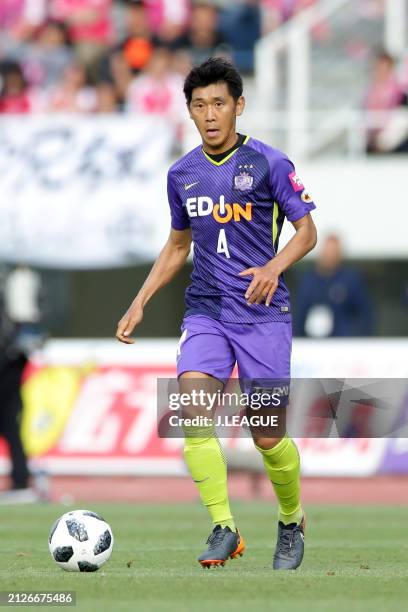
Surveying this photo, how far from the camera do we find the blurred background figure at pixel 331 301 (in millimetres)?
16547

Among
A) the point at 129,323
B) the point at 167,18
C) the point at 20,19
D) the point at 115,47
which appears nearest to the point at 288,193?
the point at 129,323

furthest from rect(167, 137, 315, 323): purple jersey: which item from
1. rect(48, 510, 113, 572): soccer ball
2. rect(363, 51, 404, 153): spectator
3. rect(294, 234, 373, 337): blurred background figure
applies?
rect(363, 51, 404, 153): spectator

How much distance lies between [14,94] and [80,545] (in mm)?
13153

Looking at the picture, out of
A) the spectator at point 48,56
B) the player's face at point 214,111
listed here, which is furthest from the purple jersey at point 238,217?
the spectator at point 48,56

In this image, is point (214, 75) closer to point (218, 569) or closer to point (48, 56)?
point (218, 569)

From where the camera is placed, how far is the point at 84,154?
19328 millimetres

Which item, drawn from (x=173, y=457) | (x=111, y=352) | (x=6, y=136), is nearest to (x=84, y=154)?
(x=6, y=136)

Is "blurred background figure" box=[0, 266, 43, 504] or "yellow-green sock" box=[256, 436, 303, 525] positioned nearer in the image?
"yellow-green sock" box=[256, 436, 303, 525]

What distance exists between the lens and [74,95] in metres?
20.1

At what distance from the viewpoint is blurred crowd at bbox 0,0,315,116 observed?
20.1 meters

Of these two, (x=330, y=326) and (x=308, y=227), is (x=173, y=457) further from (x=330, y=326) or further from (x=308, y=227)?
(x=308, y=227)

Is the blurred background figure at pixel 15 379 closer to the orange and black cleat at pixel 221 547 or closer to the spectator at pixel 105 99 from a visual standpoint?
the spectator at pixel 105 99

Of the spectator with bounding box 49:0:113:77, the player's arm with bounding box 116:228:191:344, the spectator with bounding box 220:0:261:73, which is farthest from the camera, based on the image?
the spectator with bounding box 220:0:261:73

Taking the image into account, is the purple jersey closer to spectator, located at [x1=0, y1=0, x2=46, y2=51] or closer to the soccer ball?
the soccer ball
